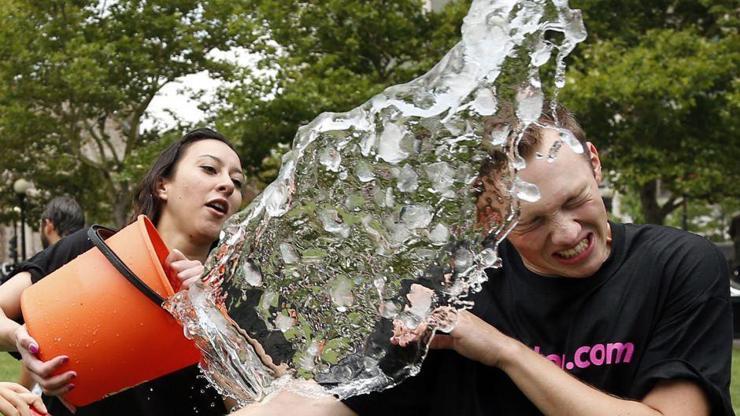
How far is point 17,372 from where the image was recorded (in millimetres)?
11273

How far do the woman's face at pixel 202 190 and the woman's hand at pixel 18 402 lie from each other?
39.2 inches

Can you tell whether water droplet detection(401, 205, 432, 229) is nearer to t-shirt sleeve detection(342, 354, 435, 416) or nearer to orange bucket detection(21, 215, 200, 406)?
t-shirt sleeve detection(342, 354, 435, 416)

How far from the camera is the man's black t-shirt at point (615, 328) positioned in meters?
2.33

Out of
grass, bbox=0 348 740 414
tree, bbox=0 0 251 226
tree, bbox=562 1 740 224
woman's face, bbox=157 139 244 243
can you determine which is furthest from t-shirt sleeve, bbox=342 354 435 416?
tree, bbox=0 0 251 226

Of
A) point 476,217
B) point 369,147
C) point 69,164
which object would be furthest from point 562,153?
point 69,164

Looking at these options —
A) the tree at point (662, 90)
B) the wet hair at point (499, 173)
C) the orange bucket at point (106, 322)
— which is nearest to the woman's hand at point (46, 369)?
the orange bucket at point (106, 322)

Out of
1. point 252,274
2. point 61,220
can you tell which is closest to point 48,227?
point 61,220

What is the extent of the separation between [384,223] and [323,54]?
1855 cm

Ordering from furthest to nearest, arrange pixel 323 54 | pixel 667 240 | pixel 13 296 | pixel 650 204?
pixel 650 204
pixel 323 54
pixel 13 296
pixel 667 240

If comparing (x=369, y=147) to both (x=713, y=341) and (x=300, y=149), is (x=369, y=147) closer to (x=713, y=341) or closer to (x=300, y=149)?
(x=300, y=149)

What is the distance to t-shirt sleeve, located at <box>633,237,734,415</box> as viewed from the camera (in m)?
2.30

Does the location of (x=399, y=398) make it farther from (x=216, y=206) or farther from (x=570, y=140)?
(x=216, y=206)

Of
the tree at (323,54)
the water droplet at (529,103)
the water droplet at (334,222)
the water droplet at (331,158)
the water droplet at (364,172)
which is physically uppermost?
the water droplet at (529,103)

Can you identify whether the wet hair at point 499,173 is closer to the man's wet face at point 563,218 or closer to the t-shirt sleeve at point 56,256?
the man's wet face at point 563,218
